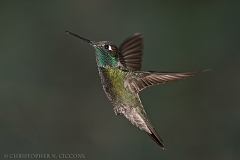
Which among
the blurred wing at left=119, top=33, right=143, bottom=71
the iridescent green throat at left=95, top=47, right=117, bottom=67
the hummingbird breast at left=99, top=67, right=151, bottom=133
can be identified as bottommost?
the hummingbird breast at left=99, top=67, right=151, bottom=133

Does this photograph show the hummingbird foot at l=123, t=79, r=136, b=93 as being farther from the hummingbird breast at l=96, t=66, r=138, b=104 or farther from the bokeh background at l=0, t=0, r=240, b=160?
the bokeh background at l=0, t=0, r=240, b=160

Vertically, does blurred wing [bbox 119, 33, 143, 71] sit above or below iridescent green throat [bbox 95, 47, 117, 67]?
above

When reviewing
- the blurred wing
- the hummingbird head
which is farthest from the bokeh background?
the hummingbird head

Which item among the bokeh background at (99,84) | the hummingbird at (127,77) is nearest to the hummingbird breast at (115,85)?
the hummingbird at (127,77)

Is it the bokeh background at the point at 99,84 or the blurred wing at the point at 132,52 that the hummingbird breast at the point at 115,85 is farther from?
the bokeh background at the point at 99,84

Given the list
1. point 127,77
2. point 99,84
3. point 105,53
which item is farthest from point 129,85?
point 99,84

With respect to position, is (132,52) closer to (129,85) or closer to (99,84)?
(129,85)

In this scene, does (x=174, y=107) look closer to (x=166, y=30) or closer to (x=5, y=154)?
(x=166, y=30)
